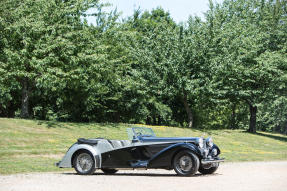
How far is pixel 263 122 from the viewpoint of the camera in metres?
70.2

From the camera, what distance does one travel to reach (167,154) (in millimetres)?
11023

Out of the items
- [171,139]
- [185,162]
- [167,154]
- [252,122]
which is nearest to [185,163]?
[185,162]

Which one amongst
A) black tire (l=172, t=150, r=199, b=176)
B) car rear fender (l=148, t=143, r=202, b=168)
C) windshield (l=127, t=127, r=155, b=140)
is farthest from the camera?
windshield (l=127, t=127, r=155, b=140)

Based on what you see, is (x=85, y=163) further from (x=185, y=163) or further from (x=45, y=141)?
(x=45, y=141)

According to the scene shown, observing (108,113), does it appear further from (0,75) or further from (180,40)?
(0,75)

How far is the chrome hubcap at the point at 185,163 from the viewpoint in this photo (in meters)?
10.7

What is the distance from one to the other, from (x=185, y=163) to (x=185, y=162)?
0.03m

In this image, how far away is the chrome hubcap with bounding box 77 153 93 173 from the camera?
38.1 feet

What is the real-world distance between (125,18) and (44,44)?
19.8 meters

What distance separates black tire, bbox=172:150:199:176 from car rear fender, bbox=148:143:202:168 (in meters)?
0.12

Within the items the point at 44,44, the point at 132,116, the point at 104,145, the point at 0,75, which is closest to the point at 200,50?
the point at 132,116

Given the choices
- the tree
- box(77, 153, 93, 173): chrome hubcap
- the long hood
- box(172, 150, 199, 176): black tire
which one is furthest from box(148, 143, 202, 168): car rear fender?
the tree

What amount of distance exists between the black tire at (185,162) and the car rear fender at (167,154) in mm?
115

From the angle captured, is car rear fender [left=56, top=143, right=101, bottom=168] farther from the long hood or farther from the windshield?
the long hood
